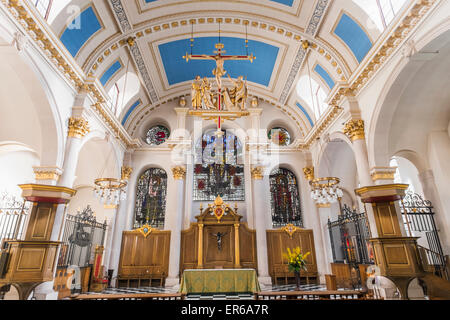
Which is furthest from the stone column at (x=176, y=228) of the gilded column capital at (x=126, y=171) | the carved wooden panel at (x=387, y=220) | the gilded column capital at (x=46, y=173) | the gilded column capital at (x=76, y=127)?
the carved wooden panel at (x=387, y=220)

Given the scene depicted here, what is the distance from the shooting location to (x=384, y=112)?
24.2 ft

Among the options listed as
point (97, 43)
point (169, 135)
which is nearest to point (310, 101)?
point (169, 135)

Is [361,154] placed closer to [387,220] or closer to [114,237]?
[387,220]

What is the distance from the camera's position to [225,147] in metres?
13.9

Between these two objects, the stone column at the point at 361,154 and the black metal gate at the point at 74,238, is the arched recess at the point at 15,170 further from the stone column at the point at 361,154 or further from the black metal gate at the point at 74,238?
the stone column at the point at 361,154

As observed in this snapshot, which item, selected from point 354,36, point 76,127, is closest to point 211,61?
point 354,36

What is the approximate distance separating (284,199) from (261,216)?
1.98m

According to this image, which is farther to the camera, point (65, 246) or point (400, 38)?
point (65, 246)

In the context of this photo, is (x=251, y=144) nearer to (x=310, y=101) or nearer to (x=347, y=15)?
(x=310, y=101)

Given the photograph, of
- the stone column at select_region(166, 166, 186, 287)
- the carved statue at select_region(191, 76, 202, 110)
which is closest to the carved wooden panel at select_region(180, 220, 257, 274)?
the stone column at select_region(166, 166, 186, 287)

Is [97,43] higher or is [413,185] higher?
[97,43]

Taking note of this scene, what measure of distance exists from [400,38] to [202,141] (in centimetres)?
968

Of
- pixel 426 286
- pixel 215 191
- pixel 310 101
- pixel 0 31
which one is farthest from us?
pixel 215 191

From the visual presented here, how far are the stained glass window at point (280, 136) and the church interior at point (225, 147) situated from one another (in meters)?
0.07
